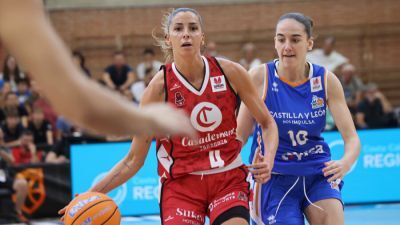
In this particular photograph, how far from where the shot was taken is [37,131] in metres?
11.7

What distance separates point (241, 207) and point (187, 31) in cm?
115

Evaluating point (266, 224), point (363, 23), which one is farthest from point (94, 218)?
point (363, 23)

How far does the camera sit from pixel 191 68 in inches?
190

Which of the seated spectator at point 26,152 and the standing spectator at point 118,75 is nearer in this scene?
the seated spectator at point 26,152

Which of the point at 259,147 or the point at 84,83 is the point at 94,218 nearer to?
the point at 259,147

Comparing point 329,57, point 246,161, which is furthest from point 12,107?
point 329,57

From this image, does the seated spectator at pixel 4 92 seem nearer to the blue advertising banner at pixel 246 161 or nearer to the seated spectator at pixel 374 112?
the blue advertising banner at pixel 246 161

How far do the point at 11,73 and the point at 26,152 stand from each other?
8.09ft

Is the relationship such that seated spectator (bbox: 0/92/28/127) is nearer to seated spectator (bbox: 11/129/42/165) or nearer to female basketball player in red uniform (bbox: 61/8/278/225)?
seated spectator (bbox: 11/129/42/165)

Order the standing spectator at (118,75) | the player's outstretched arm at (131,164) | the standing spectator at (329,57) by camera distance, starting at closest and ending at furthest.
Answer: the player's outstretched arm at (131,164), the standing spectator at (118,75), the standing spectator at (329,57)

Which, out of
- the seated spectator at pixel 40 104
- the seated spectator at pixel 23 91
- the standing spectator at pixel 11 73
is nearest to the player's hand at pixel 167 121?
the seated spectator at pixel 40 104

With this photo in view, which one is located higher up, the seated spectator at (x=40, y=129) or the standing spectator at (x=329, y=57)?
the standing spectator at (x=329, y=57)

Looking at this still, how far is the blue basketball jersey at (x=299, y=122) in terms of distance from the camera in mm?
5164

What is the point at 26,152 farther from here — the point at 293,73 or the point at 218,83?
the point at 218,83
